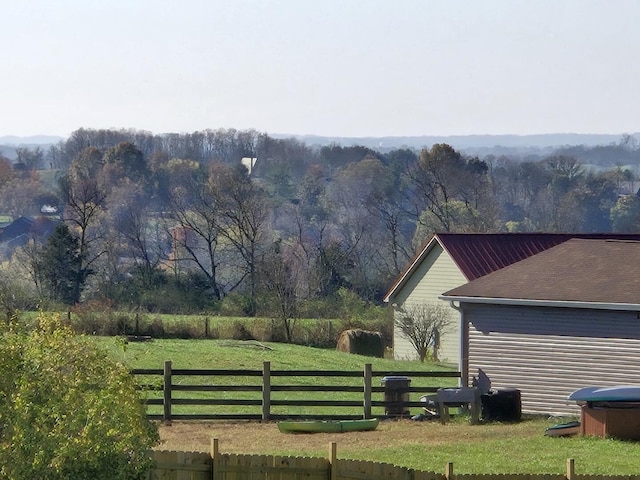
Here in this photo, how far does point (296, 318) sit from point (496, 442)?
1420 inches

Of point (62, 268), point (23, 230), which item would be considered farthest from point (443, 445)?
point (23, 230)

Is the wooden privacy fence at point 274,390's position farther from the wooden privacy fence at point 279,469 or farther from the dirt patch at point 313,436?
the wooden privacy fence at point 279,469

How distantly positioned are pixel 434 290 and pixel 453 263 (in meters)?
2.42

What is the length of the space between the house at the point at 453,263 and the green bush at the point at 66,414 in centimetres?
3112

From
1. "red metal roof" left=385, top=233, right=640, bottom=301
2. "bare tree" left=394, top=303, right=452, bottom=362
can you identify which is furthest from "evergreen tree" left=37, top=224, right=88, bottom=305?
"red metal roof" left=385, top=233, right=640, bottom=301

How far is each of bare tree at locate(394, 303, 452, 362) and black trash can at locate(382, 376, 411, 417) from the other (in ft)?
68.5

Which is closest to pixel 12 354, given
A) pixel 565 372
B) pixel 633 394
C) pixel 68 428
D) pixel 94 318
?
pixel 68 428

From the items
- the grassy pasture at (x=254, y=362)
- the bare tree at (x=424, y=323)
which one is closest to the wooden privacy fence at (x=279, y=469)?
the grassy pasture at (x=254, y=362)

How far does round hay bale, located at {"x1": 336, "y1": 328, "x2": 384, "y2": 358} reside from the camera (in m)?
53.1

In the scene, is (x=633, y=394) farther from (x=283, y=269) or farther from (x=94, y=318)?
(x=283, y=269)

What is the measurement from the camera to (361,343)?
175 ft

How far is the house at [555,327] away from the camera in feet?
97.1

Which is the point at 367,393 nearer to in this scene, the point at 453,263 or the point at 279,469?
the point at 279,469

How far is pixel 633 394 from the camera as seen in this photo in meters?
25.4
